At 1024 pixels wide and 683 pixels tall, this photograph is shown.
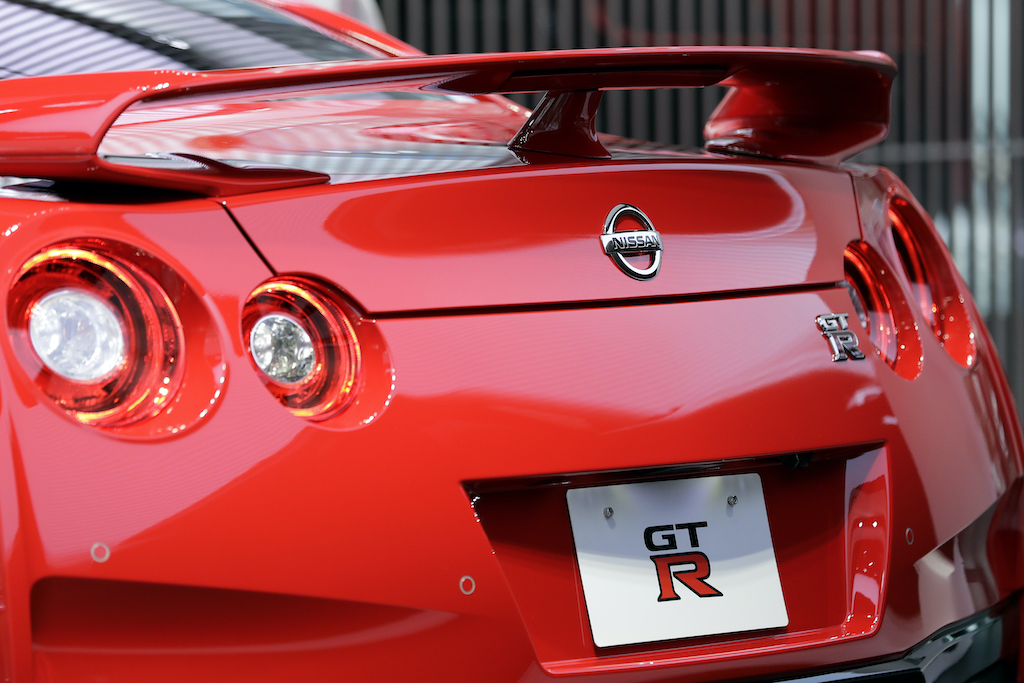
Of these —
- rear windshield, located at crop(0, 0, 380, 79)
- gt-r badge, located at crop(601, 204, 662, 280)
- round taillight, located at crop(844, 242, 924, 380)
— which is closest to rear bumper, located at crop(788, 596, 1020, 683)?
round taillight, located at crop(844, 242, 924, 380)

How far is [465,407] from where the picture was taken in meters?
1.18

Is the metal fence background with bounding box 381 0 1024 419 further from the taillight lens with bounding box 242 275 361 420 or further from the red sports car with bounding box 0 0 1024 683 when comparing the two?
the taillight lens with bounding box 242 275 361 420

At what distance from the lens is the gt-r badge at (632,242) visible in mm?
1310

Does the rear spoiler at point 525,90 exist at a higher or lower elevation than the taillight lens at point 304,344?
higher

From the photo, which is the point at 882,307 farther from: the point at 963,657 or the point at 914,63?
the point at 914,63

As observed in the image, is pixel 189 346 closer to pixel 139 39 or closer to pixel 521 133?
pixel 521 133

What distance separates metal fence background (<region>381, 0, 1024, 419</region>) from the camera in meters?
7.04

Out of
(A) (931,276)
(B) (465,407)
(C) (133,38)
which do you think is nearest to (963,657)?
(A) (931,276)

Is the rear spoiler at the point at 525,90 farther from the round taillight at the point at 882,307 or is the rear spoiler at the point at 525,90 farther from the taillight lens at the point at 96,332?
the round taillight at the point at 882,307

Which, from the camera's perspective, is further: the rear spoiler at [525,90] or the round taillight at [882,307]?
the round taillight at [882,307]

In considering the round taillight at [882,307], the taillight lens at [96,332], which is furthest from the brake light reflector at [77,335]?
the round taillight at [882,307]

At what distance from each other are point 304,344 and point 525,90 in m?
0.46

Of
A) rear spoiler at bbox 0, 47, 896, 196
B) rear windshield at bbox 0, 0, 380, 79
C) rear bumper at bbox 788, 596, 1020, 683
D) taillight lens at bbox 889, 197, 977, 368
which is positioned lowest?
rear bumper at bbox 788, 596, 1020, 683

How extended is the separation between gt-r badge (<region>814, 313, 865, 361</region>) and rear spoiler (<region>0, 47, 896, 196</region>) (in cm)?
36
